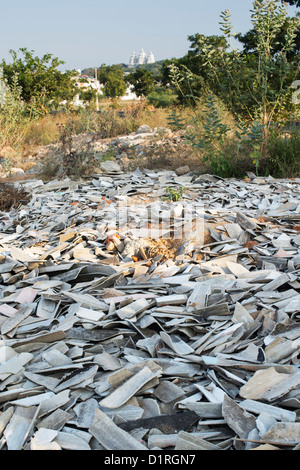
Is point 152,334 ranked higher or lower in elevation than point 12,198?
lower

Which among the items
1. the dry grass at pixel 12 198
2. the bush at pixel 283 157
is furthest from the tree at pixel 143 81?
the dry grass at pixel 12 198

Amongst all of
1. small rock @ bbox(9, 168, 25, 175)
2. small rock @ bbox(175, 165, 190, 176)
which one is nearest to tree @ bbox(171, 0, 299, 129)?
small rock @ bbox(175, 165, 190, 176)

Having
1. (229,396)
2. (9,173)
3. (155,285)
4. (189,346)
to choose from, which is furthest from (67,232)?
(9,173)

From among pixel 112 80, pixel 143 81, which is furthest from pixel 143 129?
pixel 112 80

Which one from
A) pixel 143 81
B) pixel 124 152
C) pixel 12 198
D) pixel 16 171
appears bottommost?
pixel 12 198

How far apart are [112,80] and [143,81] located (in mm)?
18774

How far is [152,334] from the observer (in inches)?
95.2

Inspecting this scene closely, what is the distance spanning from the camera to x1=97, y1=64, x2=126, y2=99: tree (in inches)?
1754

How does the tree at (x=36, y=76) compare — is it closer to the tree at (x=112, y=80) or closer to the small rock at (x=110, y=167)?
the small rock at (x=110, y=167)

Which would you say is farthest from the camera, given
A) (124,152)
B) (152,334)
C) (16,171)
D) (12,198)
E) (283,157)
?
(124,152)

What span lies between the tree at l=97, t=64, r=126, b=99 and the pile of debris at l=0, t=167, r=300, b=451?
4062 cm

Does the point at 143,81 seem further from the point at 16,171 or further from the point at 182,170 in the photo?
the point at 182,170
